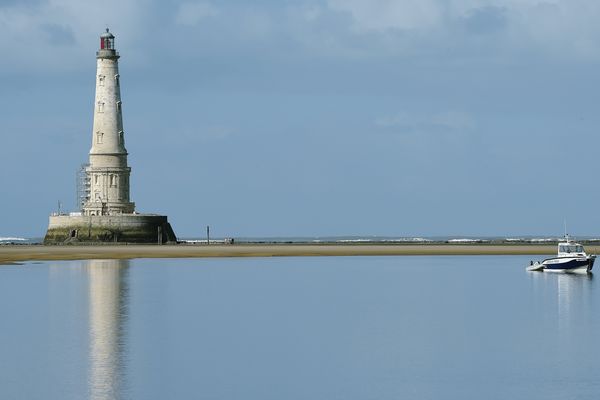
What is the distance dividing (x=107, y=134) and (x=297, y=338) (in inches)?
3291

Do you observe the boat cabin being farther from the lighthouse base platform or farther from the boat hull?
the lighthouse base platform

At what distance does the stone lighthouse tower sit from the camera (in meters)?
125

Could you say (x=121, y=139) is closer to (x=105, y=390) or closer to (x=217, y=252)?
(x=217, y=252)

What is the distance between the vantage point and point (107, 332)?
152 feet

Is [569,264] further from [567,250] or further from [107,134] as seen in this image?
[107,134]

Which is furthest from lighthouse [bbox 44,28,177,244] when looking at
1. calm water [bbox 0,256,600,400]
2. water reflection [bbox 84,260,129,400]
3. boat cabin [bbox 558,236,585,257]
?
boat cabin [bbox 558,236,585,257]

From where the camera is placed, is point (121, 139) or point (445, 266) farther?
point (121, 139)

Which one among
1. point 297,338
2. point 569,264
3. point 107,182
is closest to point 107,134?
point 107,182

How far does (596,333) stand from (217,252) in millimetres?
85532

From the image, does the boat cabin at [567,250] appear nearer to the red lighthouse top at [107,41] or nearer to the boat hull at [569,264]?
the boat hull at [569,264]

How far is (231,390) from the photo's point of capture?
109ft

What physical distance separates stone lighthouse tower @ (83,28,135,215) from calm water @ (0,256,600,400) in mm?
44871

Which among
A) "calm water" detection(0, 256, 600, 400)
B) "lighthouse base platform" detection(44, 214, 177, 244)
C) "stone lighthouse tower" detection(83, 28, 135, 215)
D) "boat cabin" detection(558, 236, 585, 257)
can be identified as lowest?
"calm water" detection(0, 256, 600, 400)

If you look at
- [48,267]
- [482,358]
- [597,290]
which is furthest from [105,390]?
[48,267]
